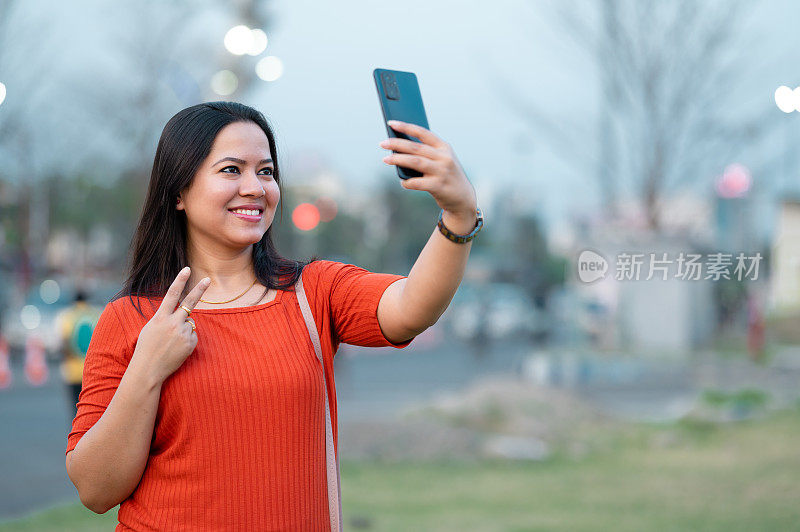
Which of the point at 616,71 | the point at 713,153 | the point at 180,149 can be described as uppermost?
the point at 616,71

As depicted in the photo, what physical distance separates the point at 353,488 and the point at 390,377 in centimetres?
882

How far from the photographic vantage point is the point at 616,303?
12.7m

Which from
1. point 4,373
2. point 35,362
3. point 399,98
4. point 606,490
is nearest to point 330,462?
point 399,98

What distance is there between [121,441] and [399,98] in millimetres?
930

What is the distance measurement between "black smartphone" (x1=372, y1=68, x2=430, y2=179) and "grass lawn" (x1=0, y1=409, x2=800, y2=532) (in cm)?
434

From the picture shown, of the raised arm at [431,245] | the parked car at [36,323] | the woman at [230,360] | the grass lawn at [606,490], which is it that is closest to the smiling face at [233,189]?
the woman at [230,360]

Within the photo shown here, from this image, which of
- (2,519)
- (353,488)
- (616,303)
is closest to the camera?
(2,519)

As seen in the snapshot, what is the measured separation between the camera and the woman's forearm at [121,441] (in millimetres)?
1743

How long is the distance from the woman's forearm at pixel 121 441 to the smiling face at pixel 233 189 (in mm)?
385

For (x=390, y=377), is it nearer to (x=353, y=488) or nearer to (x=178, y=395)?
(x=353, y=488)

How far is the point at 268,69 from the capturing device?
7.94 meters

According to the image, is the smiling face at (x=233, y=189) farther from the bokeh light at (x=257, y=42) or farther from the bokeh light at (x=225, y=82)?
the bokeh light at (x=225, y=82)

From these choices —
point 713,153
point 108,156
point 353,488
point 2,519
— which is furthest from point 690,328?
point 108,156

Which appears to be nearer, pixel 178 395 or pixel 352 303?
pixel 178 395
